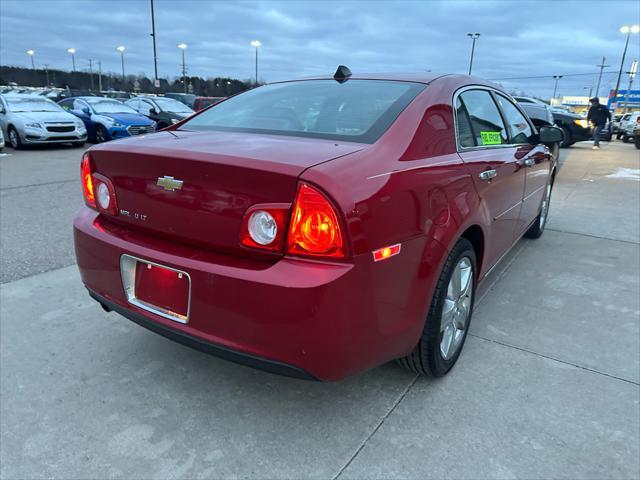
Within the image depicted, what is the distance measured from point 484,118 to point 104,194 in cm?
229

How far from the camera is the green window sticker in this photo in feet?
9.68

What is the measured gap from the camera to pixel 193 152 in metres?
1.99

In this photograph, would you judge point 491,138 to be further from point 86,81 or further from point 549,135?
point 86,81

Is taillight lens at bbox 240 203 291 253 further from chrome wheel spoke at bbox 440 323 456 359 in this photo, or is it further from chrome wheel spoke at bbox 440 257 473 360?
chrome wheel spoke at bbox 440 323 456 359

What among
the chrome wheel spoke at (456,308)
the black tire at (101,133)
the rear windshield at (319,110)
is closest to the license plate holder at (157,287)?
the rear windshield at (319,110)

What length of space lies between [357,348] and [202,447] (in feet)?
2.71

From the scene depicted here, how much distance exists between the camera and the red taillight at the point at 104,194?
2277mm

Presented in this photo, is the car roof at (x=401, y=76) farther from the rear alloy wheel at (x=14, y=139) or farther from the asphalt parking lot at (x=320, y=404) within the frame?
the rear alloy wheel at (x=14, y=139)

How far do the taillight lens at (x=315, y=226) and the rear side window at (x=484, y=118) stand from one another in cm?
147

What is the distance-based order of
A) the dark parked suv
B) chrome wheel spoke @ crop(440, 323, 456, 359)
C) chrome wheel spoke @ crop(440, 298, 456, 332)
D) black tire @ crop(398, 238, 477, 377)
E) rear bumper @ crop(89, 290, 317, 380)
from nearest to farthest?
rear bumper @ crop(89, 290, 317, 380), black tire @ crop(398, 238, 477, 377), chrome wheel spoke @ crop(440, 298, 456, 332), chrome wheel spoke @ crop(440, 323, 456, 359), the dark parked suv

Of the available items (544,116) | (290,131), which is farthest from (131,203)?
(544,116)

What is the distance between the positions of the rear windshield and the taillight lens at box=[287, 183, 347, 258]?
507 millimetres

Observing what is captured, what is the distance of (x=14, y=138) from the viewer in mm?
12086

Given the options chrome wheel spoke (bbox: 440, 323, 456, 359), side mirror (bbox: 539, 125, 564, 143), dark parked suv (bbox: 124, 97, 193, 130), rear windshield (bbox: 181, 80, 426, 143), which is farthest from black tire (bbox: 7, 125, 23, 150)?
chrome wheel spoke (bbox: 440, 323, 456, 359)
